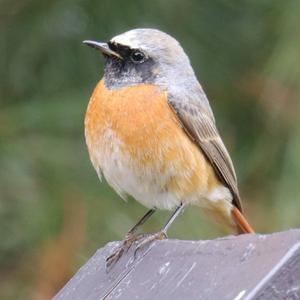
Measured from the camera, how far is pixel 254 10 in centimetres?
769

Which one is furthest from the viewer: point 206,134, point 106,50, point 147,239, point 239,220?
point 239,220

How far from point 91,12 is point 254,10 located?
40.8 inches

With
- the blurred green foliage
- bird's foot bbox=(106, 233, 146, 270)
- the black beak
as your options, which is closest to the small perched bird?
the black beak

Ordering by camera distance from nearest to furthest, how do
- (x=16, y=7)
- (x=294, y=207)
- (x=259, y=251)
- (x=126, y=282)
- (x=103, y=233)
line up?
1. (x=259, y=251)
2. (x=126, y=282)
3. (x=294, y=207)
4. (x=103, y=233)
5. (x=16, y=7)

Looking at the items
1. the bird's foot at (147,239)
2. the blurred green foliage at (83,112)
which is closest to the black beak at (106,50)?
the bird's foot at (147,239)

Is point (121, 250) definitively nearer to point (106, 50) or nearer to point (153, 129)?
point (153, 129)

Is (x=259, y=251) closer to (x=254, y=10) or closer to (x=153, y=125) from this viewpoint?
(x=153, y=125)

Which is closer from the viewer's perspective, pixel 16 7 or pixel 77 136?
pixel 77 136

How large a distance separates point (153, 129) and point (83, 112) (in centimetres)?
193

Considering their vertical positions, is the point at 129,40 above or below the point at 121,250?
above

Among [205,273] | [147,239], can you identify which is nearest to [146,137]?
[147,239]

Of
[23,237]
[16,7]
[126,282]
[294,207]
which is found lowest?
[294,207]

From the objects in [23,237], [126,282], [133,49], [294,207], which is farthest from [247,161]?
[126,282]

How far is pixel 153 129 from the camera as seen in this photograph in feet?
16.4
